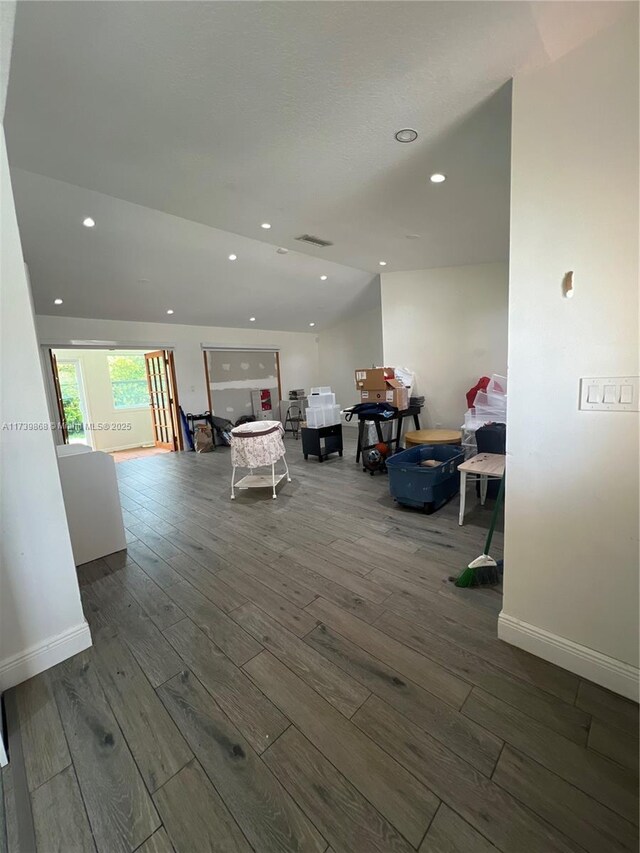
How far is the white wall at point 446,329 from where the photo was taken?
14.9ft

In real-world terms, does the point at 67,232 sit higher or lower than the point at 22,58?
higher

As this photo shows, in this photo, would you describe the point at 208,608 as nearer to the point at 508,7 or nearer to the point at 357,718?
the point at 357,718

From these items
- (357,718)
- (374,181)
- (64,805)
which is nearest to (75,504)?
(64,805)

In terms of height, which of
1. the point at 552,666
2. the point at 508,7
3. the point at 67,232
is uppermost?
the point at 67,232

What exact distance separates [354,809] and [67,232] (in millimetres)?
5203

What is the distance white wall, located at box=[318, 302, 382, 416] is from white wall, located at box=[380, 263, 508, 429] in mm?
3029

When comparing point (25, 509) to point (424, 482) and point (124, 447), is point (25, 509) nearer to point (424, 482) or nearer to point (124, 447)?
point (424, 482)

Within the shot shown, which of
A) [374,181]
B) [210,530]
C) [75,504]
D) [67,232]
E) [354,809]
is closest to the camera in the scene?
[354,809]

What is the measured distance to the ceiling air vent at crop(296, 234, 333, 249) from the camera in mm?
3180

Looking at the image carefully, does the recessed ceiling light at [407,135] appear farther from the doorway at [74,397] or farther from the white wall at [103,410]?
the doorway at [74,397]

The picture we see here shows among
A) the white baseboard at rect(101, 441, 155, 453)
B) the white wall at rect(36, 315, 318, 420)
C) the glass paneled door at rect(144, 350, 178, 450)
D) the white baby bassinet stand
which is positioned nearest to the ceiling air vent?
the white baby bassinet stand

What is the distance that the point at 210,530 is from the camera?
3062mm

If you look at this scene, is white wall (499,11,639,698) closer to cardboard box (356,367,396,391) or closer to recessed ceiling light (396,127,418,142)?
recessed ceiling light (396,127,418,142)

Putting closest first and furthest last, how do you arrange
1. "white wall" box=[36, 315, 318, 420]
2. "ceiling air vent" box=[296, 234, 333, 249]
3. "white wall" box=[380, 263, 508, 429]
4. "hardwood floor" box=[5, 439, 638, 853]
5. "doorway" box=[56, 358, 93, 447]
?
"hardwood floor" box=[5, 439, 638, 853] < "ceiling air vent" box=[296, 234, 333, 249] < "white wall" box=[380, 263, 508, 429] < "white wall" box=[36, 315, 318, 420] < "doorway" box=[56, 358, 93, 447]
